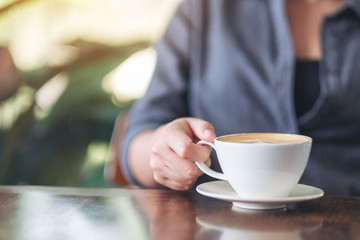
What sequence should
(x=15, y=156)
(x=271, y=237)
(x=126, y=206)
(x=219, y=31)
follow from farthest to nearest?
(x=15, y=156), (x=219, y=31), (x=126, y=206), (x=271, y=237)

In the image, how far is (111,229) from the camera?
0.50 meters

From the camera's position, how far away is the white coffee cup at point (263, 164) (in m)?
0.53

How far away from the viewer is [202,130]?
0.63 m

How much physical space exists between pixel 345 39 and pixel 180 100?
342 mm

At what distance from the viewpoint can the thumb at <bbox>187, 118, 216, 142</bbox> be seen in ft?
2.02

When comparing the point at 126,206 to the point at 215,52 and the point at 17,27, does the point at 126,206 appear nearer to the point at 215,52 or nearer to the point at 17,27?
the point at 215,52

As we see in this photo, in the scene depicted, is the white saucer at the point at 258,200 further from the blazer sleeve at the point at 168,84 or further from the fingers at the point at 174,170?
the blazer sleeve at the point at 168,84

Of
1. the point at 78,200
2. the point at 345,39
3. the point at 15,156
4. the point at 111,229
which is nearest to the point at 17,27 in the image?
the point at 15,156

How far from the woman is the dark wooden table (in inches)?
9.7

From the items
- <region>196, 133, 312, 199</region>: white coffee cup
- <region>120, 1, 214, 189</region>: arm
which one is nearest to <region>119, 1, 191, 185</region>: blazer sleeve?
<region>120, 1, 214, 189</region>: arm

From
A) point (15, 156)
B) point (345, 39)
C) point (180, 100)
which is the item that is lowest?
point (15, 156)

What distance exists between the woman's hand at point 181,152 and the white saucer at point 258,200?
3cm

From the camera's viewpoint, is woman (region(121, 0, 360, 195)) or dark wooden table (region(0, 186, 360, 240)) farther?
woman (region(121, 0, 360, 195))

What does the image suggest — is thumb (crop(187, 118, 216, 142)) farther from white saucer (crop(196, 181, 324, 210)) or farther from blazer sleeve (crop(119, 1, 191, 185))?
blazer sleeve (crop(119, 1, 191, 185))
